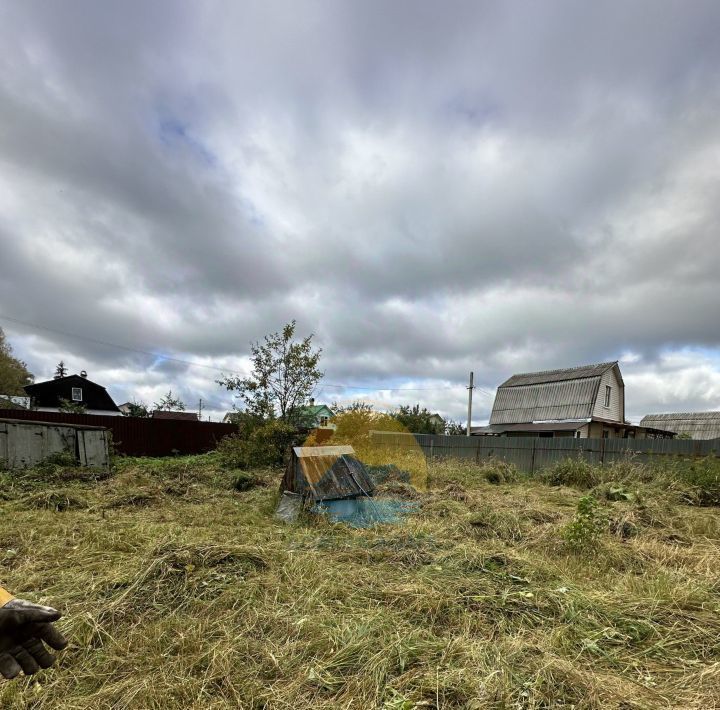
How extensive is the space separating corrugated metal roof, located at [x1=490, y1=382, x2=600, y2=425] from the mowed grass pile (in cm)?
1764

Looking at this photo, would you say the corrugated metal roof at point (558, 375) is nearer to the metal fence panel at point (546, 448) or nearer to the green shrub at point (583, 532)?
the metal fence panel at point (546, 448)

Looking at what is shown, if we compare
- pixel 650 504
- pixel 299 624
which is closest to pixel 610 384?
pixel 650 504

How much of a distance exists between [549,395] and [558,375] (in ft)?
4.46

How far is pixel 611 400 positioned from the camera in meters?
22.6

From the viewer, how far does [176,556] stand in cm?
326

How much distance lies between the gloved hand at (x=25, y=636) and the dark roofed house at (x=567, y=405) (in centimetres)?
2181

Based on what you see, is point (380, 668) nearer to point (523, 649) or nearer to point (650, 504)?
point (523, 649)

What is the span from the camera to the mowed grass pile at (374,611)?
203cm

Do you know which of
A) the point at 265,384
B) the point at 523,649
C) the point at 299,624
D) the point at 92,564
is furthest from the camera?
the point at 265,384

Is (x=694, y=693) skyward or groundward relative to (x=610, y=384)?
groundward

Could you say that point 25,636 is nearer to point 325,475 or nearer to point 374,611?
point 374,611

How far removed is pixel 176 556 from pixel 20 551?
1.90 m

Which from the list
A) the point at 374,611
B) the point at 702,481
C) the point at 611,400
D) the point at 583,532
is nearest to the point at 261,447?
the point at 583,532

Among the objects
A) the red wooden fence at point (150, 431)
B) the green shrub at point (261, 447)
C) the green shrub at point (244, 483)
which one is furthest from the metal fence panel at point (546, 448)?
the red wooden fence at point (150, 431)
